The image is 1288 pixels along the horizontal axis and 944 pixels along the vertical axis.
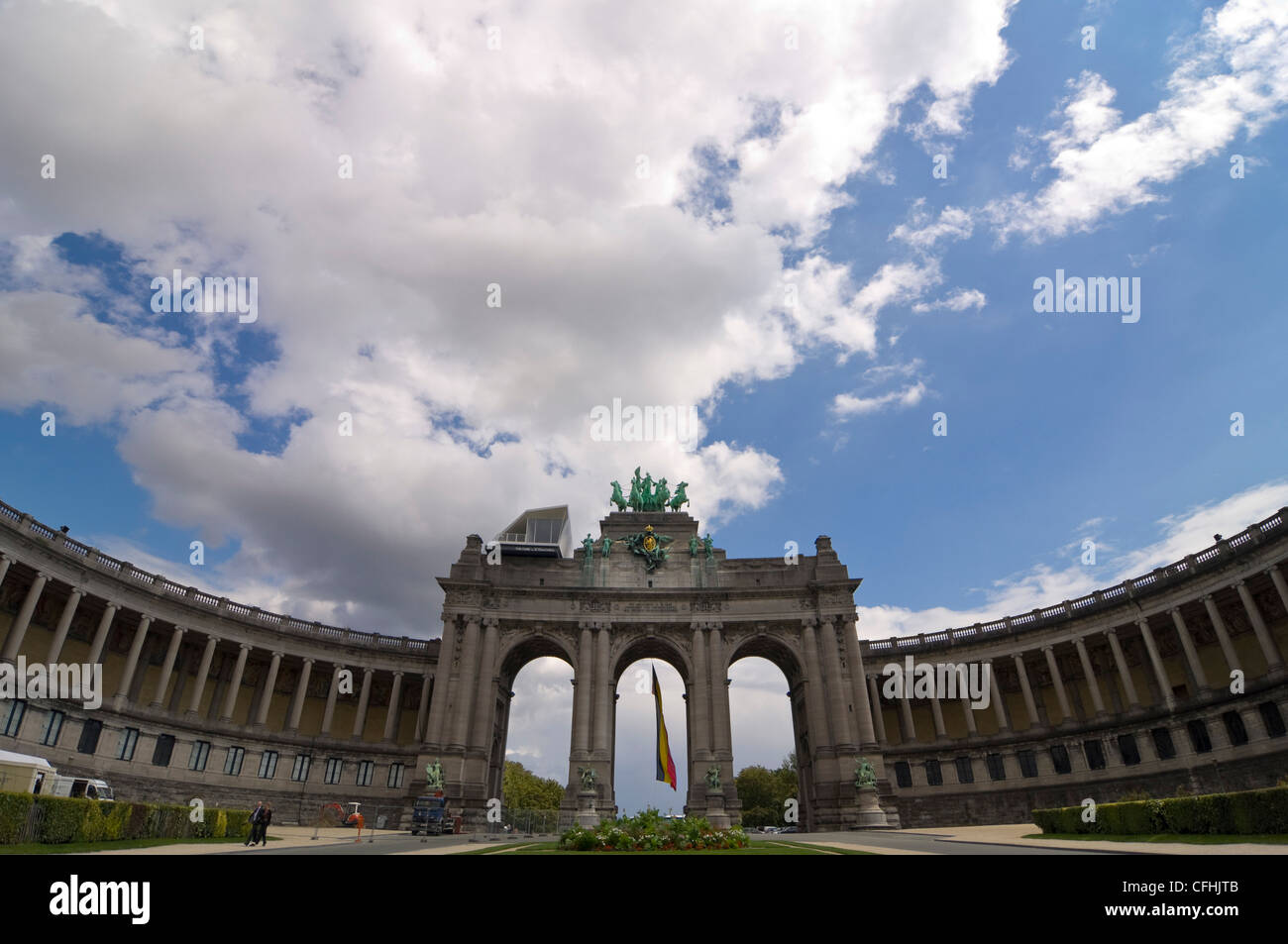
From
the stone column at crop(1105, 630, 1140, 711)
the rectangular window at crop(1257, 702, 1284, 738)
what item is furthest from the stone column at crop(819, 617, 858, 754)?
the rectangular window at crop(1257, 702, 1284, 738)

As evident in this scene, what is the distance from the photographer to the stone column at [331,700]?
62.5 meters

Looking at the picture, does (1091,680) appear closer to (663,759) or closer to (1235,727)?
(1235,727)

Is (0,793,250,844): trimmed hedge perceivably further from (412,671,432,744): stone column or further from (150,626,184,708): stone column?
(412,671,432,744): stone column

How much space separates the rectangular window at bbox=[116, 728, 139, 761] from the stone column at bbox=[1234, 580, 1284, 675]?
8487cm

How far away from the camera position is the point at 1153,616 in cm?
5522

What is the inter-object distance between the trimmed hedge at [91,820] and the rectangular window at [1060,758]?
63957 mm

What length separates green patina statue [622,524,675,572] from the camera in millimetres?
67875

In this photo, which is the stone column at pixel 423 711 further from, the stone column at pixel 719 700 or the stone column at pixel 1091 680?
the stone column at pixel 1091 680

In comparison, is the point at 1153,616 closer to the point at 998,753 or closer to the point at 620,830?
the point at 998,753

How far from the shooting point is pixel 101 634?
49344 millimetres

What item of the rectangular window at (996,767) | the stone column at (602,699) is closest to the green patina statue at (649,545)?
the stone column at (602,699)

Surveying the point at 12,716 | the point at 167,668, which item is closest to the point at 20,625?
the point at 12,716

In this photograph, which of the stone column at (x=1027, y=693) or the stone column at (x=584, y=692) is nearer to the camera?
the stone column at (x=584, y=692)
